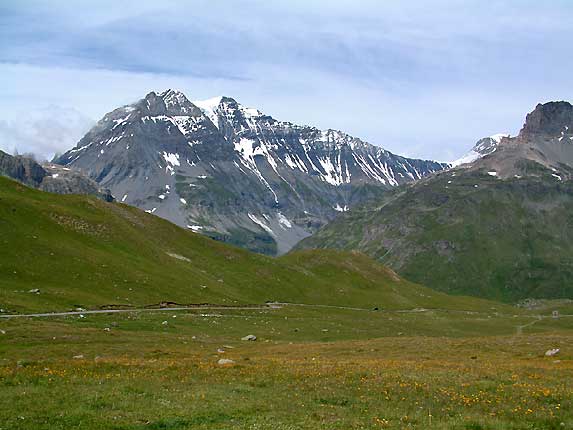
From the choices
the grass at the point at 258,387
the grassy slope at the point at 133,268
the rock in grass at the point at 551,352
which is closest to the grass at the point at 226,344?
the grass at the point at 258,387

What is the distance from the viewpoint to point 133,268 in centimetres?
10394

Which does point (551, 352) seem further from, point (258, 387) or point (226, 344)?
point (258, 387)

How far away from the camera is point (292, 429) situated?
24.1 m

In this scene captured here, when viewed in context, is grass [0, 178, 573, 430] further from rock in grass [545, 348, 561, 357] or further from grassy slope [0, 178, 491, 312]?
rock in grass [545, 348, 561, 357]

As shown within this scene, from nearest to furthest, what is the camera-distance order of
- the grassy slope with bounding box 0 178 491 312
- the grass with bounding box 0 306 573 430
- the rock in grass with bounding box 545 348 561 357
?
the grass with bounding box 0 306 573 430, the rock in grass with bounding box 545 348 561 357, the grassy slope with bounding box 0 178 491 312

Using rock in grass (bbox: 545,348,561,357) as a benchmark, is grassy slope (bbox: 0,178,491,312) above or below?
above

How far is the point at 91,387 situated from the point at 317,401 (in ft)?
37.3

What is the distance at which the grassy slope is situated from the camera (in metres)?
86.3

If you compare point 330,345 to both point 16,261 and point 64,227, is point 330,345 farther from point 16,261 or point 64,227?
point 64,227

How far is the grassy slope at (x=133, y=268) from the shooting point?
283 ft

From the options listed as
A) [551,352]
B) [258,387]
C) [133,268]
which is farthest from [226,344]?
[133,268]

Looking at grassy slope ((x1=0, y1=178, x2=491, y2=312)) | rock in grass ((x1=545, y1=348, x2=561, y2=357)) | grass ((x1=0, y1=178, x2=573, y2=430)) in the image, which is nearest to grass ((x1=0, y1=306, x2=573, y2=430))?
grass ((x1=0, y1=178, x2=573, y2=430))

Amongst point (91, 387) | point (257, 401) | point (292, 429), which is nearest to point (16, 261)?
point (91, 387)

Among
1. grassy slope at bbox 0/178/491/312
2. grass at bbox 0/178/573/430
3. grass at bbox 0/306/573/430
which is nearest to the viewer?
grass at bbox 0/306/573/430
